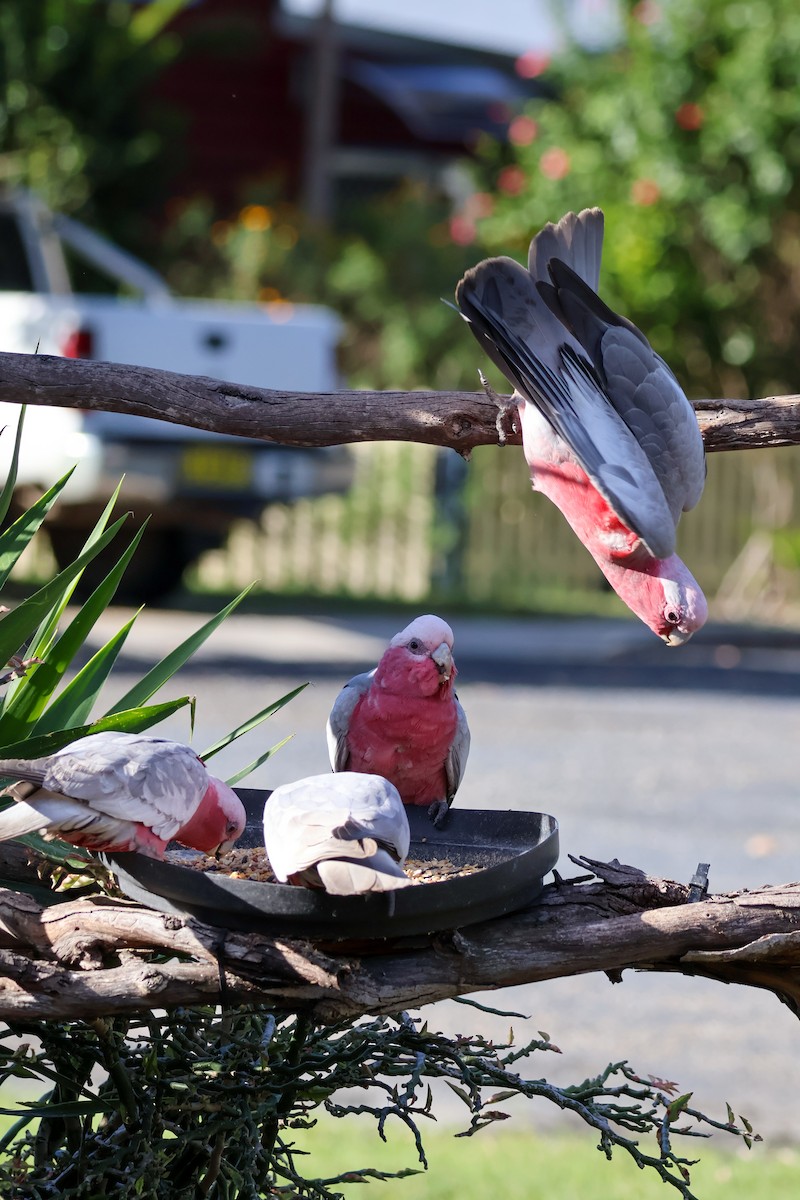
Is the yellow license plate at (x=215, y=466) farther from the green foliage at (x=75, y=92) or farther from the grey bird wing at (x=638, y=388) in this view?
the grey bird wing at (x=638, y=388)

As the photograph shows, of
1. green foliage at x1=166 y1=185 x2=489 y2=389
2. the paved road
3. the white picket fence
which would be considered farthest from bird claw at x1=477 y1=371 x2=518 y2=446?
green foliage at x1=166 y1=185 x2=489 y2=389

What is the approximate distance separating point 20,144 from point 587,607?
6625 mm

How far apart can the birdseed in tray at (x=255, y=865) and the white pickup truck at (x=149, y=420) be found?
7.04 m

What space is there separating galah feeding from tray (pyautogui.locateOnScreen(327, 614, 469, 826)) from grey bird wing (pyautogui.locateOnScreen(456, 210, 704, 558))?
0.39m

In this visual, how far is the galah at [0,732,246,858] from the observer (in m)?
1.64

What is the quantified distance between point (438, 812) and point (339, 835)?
53cm

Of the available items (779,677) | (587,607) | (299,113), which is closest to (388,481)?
(587,607)

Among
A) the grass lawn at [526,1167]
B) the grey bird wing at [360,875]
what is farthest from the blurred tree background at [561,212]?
the grey bird wing at [360,875]

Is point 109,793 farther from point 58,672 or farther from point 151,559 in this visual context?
point 151,559

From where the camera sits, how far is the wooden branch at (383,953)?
166 centimetres

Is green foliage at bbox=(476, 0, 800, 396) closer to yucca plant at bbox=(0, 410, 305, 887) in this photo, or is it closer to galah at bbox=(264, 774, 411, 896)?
yucca plant at bbox=(0, 410, 305, 887)

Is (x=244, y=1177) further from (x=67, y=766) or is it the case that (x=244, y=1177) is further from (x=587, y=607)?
(x=587, y=607)

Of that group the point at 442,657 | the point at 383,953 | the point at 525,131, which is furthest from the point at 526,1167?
the point at 525,131

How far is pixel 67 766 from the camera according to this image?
1.66 metres
